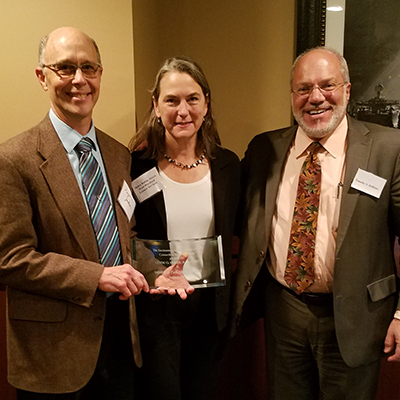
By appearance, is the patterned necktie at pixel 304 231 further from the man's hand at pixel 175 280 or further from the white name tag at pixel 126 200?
the white name tag at pixel 126 200

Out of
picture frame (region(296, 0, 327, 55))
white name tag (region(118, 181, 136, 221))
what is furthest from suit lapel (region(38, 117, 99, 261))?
picture frame (region(296, 0, 327, 55))

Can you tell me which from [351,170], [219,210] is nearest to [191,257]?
[219,210]

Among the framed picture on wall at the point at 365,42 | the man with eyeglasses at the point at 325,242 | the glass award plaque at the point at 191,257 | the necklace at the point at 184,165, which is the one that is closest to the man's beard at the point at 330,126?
the man with eyeglasses at the point at 325,242

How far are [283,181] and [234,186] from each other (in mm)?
210

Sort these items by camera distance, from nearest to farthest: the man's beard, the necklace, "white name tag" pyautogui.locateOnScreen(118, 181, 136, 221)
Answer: "white name tag" pyautogui.locateOnScreen(118, 181, 136, 221)
the man's beard
the necklace

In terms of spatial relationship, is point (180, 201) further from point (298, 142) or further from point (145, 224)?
point (298, 142)

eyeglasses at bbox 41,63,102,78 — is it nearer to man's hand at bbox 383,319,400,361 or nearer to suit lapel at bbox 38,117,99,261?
suit lapel at bbox 38,117,99,261

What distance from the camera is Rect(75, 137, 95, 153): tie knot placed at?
1410 mm

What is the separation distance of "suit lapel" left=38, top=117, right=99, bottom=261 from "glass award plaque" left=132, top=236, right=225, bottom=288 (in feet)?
0.69

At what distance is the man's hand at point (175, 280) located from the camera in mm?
1515

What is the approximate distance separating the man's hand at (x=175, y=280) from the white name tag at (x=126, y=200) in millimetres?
250

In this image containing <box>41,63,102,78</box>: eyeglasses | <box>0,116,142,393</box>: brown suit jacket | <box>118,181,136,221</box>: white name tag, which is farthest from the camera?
<box>118,181,136,221</box>: white name tag

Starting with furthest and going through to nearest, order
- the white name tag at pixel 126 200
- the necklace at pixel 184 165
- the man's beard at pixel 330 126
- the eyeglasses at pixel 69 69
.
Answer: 1. the necklace at pixel 184 165
2. the man's beard at pixel 330 126
3. the white name tag at pixel 126 200
4. the eyeglasses at pixel 69 69

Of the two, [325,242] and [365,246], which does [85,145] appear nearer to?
[325,242]
